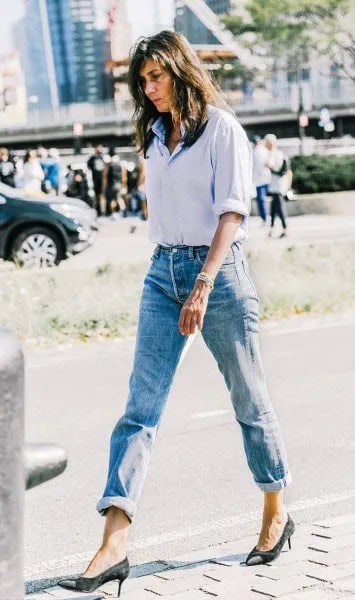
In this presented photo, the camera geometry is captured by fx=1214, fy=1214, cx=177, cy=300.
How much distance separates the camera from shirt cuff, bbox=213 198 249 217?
150 inches

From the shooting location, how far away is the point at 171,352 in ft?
13.0

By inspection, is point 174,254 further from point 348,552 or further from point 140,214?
point 140,214

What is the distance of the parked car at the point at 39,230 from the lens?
16.8m

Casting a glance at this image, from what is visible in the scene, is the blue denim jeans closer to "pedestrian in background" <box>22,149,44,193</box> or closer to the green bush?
"pedestrian in background" <box>22,149,44,193</box>

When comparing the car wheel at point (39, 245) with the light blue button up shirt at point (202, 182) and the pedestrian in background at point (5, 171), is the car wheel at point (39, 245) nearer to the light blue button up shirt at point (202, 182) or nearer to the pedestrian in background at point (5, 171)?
the pedestrian in background at point (5, 171)

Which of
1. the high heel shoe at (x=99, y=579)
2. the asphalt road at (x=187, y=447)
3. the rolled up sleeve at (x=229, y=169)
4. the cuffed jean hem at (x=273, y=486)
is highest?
the rolled up sleeve at (x=229, y=169)

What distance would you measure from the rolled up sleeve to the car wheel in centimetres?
1293

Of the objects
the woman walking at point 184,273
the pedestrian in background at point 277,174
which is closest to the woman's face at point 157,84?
the woman walking at point 184,273

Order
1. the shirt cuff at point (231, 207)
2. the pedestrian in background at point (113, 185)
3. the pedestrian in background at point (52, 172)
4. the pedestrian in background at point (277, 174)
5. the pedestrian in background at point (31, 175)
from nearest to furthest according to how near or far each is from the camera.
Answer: the shirt cuff at point (231, 207) < the pedestrian in background at point (277, 174) < the pedestrian in background at point (31, 175) < the pedestrian in background at point (52, 172) < the pedestrian in background at point (113, 185)

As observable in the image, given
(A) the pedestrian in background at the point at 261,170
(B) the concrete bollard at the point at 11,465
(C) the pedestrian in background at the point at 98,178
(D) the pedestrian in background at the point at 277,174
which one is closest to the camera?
(B) the concrete bollard at the point at 11,465

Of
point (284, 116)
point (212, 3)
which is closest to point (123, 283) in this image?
point (284, 116)

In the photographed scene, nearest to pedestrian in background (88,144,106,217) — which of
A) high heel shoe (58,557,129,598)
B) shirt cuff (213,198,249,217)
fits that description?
shirt cuff (213,198,249,217)

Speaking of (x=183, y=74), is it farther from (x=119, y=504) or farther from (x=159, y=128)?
(x=119, y=504)

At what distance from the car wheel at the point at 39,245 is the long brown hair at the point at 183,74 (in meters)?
12.8
